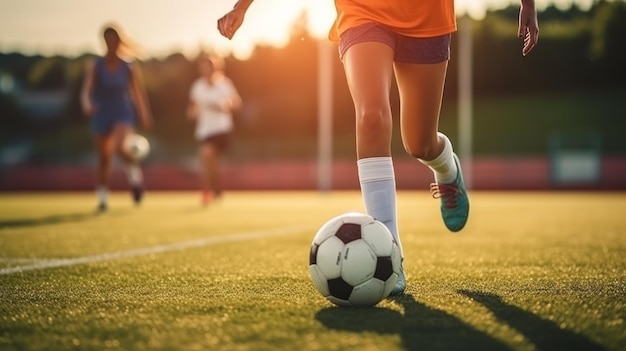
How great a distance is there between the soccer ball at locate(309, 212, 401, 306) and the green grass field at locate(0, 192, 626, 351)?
57 mm

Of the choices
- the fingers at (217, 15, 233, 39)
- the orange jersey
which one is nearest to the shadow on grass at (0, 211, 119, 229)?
the fingers at (217, 15, 233, 39)

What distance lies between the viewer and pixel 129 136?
8812 mm

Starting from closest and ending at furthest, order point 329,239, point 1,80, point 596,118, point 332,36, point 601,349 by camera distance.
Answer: point 601,349 → point 329,239 → point 332,36 → point 596,118 → point 1,80

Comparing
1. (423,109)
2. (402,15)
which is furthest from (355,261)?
(402,15)

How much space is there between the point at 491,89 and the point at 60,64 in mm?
31390

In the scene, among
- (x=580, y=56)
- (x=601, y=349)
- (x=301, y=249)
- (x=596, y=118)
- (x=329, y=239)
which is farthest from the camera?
(x=580, y=56)

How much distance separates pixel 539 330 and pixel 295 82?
44.3 meters

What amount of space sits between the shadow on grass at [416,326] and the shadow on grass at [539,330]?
0.12 metres

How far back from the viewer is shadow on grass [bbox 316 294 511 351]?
183 centimetres

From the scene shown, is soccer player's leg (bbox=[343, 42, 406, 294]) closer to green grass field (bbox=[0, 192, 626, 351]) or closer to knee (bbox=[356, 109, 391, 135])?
knee (bbox=[356, 109, 391, 135])

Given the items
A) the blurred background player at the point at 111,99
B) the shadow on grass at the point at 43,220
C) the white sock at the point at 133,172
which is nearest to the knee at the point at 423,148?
the shadow on grass at the point at 43,220

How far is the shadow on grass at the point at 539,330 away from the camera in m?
1.83

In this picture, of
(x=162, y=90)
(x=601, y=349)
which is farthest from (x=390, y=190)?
(x=162, y=90)

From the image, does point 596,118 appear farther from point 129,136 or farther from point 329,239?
point 329,239
